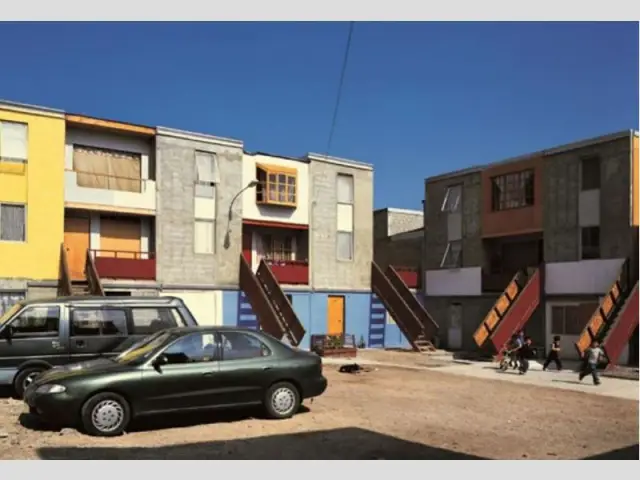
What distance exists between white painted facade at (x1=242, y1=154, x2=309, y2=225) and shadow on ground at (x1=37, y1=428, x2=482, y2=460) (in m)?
20.1

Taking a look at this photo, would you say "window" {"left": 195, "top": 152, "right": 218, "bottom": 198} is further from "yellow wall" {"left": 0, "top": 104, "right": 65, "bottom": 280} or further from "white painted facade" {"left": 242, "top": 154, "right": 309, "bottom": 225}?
"yellow wall" {"left": 0, "top": 104, "right": 65, "bottom": 280}

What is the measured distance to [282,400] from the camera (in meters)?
10.2

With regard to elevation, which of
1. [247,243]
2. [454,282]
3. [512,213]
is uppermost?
[512,213]

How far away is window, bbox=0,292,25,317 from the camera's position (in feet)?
72.6

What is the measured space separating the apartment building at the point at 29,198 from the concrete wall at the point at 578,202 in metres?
19.1

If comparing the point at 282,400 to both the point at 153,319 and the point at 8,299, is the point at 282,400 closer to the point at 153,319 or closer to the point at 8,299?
the point at 153,319

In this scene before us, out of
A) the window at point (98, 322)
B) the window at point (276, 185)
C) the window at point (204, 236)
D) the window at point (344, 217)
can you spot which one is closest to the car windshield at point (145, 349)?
the window at point (98, 322)

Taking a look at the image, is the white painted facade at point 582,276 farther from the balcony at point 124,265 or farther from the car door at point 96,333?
the car door at point 96,333

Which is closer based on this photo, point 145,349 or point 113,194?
point 145,349

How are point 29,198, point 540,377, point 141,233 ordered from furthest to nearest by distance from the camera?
1. point 141,233
2. point 29,198
3. point 540,377

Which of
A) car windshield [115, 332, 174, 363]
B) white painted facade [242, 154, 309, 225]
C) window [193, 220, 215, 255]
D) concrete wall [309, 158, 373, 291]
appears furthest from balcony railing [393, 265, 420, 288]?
car windshield [115, 332, 174, 363]

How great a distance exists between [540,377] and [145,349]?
13825 mm

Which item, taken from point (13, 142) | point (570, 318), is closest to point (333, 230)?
point (570, 318)

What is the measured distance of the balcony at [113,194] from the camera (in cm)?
2406
